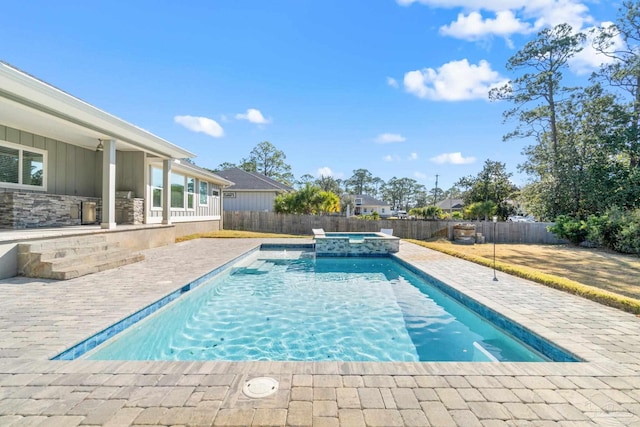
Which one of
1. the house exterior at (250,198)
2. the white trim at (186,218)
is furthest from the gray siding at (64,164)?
the house exterior at (250,198)

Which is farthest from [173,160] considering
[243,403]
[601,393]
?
[601,393]

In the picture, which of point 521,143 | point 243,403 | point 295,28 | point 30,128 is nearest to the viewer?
point 243,403

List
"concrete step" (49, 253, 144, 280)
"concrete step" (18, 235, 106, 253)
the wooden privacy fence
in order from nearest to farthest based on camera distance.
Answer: "concrete step" (49, 253, 144, 280) < "concrete step" (18, 235, 106, 253) < the wooden privacy fence

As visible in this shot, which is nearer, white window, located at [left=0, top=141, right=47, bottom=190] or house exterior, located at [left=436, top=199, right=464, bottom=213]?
white window, located at [left=0, top=141, right=47, bottom=190]

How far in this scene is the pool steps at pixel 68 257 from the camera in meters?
5.76

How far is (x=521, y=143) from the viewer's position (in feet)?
72.5

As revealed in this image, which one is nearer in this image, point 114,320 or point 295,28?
point 114,320

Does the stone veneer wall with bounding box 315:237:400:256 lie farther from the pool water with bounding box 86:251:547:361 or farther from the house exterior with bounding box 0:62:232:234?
the house exterior with bounding box 0:62:232:234

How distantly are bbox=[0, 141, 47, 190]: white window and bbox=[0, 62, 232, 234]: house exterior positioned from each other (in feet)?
0.06

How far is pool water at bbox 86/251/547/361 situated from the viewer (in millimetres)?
3840

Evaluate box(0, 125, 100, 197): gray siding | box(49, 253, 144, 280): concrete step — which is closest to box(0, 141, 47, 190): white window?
box(0, 125, 100, 197): gray siding

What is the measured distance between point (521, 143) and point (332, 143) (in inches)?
658

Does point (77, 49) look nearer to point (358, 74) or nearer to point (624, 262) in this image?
point (358, 74)

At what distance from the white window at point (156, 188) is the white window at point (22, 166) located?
343 cm
